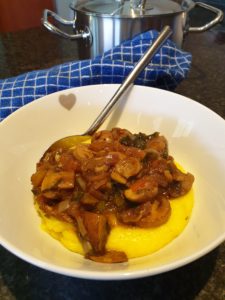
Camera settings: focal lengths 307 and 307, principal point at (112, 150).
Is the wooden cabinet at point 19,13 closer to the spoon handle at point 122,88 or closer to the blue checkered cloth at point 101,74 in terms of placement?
the blue checkered cloth at point 101,74

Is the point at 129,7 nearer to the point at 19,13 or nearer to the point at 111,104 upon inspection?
the point at 111,104

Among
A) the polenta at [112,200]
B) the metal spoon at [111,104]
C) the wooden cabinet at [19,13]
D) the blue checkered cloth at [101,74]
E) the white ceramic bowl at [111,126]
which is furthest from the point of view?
the wooden cabinet at [19,13]

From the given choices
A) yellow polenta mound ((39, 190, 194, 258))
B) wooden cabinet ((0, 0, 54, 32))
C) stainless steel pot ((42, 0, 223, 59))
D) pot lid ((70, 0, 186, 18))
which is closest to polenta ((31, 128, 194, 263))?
yellow polenta mound ((39, 190, 194, 258))

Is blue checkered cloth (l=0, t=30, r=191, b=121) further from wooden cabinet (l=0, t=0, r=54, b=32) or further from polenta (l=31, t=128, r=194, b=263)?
wooden cabinet (l=0, t=0, r=54, b=32)

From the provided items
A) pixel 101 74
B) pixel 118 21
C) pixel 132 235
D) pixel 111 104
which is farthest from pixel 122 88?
pixel 132 235

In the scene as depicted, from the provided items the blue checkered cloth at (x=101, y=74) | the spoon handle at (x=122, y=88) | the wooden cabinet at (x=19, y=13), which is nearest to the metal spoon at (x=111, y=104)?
the spoon handle at (x=122, y=88)

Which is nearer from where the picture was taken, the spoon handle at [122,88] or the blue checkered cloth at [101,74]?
the spoon handle at [122,88]
